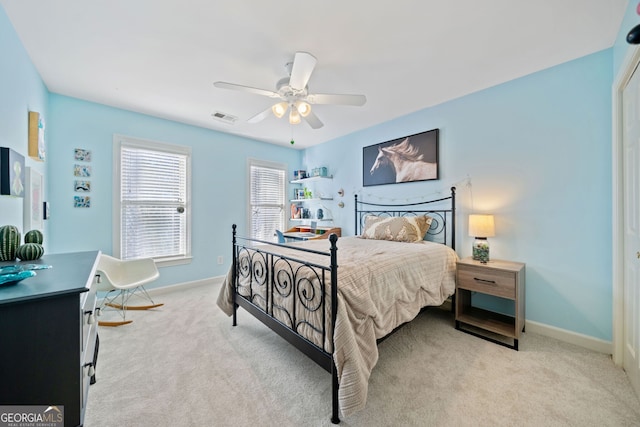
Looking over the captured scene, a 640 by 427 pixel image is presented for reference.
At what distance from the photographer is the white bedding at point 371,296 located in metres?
1.36

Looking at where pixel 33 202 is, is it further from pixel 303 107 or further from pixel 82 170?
pixel 303 107

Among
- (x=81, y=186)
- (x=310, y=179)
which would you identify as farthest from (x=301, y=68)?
(x=81, y=186)

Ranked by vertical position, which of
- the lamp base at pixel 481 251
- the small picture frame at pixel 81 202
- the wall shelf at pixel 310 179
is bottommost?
the lamp base at pixel 481 251

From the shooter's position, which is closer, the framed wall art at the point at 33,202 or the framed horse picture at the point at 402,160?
the framed wall art at the point at 33,202

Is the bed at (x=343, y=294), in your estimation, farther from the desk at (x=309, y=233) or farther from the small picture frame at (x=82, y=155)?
the small picture frame at (x=82, y=155)

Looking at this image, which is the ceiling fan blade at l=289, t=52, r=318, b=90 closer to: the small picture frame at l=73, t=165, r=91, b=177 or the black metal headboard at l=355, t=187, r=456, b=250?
the black metal headboard at l=355, t=187, r=456, b=250

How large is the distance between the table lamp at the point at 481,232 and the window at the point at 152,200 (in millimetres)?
3766

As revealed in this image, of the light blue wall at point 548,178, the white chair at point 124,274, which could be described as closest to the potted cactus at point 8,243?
the white chair at point 124,274

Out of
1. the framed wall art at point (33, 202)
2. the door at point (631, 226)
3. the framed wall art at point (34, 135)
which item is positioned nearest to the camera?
the door at point (631, 226)

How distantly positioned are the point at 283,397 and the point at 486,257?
2.21 metres

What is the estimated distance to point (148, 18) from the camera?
5.59 feet

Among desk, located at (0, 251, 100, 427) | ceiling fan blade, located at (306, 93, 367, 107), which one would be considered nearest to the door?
ceiling fan blade, located at (306, 93, 367, 107)

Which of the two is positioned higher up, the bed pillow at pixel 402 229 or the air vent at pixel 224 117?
the air vent at pixel 224 117

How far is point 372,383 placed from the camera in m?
1.72
